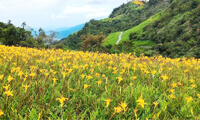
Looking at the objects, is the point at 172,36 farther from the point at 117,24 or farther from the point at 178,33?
the point at 117,24

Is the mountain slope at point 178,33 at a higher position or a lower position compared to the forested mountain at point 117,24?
lower

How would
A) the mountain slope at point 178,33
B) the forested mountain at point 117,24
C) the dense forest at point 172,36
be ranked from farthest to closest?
the forested mountain at point 117,24
the mountain slope at point 178,33
the dense forest at point 172,36

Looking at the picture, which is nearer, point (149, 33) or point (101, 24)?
point (149, 33)

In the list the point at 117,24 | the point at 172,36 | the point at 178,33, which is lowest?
the point at 172,36

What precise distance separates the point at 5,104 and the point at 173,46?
60.1m

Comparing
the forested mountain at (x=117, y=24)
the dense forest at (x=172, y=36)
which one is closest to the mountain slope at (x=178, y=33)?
the dense forest at (x=172, y=36)

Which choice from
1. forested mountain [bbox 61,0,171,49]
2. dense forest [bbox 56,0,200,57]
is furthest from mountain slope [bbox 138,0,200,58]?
forested mountain [bbox 61,0,171,49]

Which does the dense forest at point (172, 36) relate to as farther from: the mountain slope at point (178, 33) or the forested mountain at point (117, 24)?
the forested mountain at point (117, 24)

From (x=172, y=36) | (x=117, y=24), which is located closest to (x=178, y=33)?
(x=172, y=36)

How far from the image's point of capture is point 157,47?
58.6 meters

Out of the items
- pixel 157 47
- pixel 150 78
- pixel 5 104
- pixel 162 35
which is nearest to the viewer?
pixel 5 104

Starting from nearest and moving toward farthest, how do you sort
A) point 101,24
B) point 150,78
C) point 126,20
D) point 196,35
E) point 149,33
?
point 150,78
point 196,35
point 149,33
point 101,24
point 126,20

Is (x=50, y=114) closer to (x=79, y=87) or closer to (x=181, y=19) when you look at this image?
(x=79, y=87)

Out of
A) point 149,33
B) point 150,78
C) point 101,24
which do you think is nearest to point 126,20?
point 101,24
